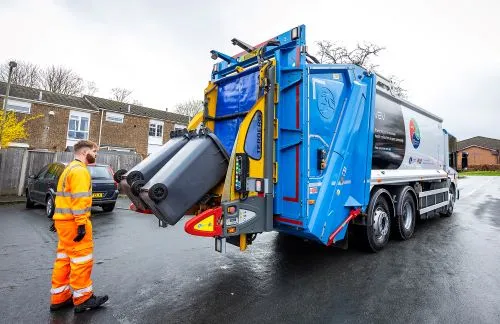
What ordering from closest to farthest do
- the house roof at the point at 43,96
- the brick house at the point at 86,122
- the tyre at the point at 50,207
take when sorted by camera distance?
the tyre at the point at 50,207
the house roof at the point at 43,96
the brick house at the point at 86,122

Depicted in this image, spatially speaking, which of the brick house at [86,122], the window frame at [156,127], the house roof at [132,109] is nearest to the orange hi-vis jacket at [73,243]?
the brick house at [86,122]

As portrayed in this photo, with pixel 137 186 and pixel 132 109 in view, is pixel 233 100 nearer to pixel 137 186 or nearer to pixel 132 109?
pixel 137 186

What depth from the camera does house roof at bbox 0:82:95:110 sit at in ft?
74.7

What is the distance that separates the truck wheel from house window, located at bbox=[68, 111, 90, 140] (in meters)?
24.6

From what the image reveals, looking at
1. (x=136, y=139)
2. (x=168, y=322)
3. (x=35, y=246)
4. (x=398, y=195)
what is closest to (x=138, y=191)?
(x=168, y=322)

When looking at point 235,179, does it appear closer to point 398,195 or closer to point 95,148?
point 95,148

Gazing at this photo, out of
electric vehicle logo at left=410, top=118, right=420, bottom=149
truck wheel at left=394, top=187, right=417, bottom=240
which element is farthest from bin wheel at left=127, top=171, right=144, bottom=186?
electric vehicle logo at left=410, top=118, right=420, bottom=149

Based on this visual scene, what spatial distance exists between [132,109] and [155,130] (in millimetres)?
2776

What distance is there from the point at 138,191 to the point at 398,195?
15.6 ft

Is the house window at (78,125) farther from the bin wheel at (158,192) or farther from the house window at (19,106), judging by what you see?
the bin wheel at (158,192)

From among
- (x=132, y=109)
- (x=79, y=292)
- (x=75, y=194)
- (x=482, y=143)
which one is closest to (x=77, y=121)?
(x=132, y=109)

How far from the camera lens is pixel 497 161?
5969 centimetres

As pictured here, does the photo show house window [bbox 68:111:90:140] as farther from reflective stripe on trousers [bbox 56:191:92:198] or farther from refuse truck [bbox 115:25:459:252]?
reflective stripe on trousers [bbox 56:191:92:198]

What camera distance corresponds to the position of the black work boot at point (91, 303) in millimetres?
3111
